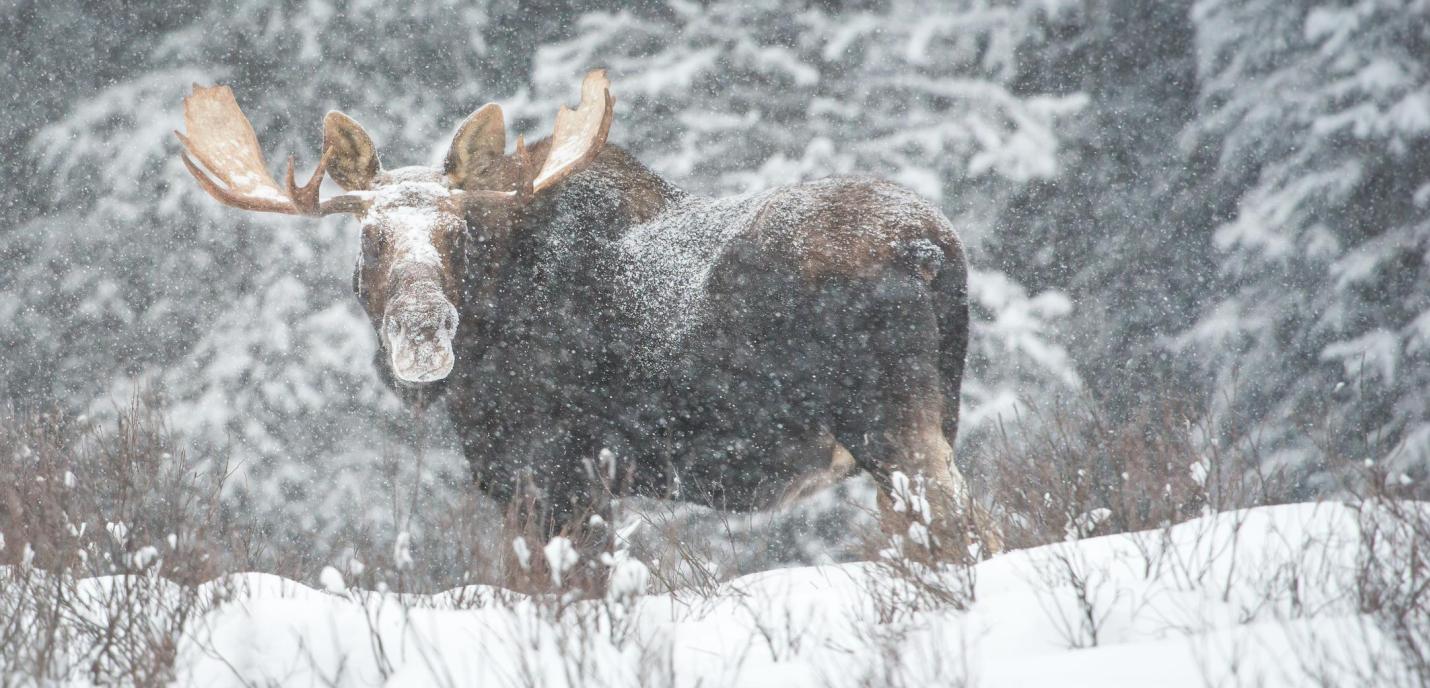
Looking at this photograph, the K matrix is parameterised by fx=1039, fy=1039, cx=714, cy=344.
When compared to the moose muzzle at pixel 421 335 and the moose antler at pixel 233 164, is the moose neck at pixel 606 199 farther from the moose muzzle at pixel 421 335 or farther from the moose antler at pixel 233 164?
the moose muzzle at pixel 421 335

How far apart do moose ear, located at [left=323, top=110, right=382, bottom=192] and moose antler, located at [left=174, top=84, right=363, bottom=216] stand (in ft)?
0.36

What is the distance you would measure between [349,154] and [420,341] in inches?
65.2

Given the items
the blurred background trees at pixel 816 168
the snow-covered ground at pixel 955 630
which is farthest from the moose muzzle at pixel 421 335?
the blurred background trees at pixel 816 168

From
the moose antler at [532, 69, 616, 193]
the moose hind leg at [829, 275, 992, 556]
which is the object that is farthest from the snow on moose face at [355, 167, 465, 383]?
the moose hind leg at [829, 275, 992, 556]

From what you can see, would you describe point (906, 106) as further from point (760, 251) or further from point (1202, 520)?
point (1202, 520)

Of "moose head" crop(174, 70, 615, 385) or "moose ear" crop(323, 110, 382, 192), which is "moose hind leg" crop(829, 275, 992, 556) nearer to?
"moose head" crop(174, 70, 615, 385)

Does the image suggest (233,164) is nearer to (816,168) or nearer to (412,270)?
(412,270)

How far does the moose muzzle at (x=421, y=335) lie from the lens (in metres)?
3.56

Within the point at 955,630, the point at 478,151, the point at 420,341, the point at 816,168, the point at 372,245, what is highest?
the point at 816,168

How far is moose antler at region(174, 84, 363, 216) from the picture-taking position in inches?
173

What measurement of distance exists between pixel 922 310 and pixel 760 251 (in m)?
0.64

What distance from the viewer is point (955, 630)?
2.55 metres

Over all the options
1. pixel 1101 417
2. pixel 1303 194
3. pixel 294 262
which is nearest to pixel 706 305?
pixel 1101 417

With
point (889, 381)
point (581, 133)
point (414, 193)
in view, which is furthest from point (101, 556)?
point (889, 381)
